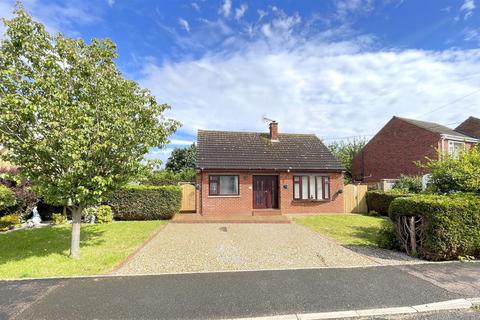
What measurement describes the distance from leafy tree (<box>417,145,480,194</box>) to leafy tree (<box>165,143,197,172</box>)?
30780 millimetres

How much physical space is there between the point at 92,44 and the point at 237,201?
11167 mm

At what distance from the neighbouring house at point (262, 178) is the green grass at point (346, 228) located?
2366 mm

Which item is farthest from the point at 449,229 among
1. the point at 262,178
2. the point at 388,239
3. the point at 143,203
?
the point at 143,203

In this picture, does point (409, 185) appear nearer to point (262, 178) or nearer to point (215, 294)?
point (262, 178)

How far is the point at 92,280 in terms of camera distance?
576cm

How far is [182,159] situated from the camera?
38750 mm

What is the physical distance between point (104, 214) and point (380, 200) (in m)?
15.3

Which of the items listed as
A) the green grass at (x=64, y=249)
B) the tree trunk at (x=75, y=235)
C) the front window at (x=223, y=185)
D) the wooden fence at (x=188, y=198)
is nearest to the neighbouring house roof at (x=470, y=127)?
the front window at (x=223, y=185)

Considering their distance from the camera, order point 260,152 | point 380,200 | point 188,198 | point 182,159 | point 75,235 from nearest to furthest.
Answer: point 75,235, point 380,200, point 188,198, point 260,152, point 182,159

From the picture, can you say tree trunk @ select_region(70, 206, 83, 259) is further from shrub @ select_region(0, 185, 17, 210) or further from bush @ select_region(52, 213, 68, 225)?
shrub @ select_region(0, 185, 17, 210)

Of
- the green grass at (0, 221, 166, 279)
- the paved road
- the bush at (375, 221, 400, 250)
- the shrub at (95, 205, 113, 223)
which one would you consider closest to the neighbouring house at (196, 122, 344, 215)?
the green grass at (0, 221, 166, 279)

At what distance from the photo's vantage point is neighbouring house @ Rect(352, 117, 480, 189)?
21.8m

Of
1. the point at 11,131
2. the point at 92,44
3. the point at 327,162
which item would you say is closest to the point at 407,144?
the point at 327,162

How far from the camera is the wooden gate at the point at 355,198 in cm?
1820
